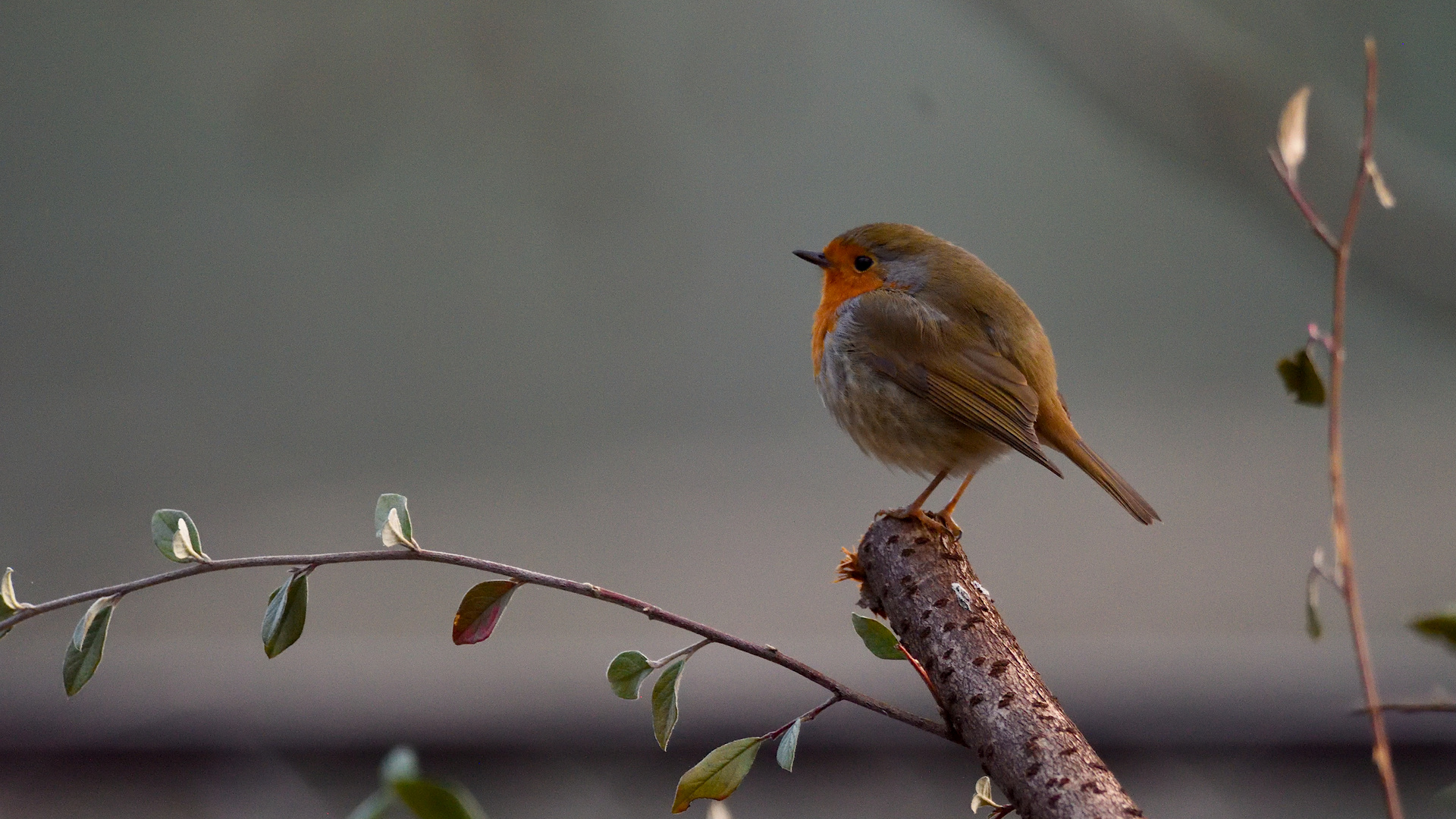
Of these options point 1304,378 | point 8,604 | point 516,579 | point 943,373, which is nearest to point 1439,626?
point 1304,378

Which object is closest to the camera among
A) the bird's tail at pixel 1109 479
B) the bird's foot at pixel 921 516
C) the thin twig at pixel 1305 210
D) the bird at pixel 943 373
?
the thin twig at pixel 1305 210

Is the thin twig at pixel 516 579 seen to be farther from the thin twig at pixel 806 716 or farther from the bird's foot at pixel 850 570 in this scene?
the bird's foot at pixel 850 570

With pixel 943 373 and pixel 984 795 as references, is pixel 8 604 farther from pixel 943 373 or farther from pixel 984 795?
pixel 943 373

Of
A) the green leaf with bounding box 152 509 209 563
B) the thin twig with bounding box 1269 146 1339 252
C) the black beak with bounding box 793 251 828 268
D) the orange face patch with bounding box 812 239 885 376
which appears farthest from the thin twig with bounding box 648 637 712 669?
the black beak with bounding box 793 251 828 268

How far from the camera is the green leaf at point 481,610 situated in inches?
28.1

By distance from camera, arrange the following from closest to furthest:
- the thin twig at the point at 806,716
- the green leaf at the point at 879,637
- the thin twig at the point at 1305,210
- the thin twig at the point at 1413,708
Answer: the thin twig at the point at 1413,708 < the thin twig at the point at 1305,210 < the thin twig at the point at 806,716 < the green leaf at the point at 879,637

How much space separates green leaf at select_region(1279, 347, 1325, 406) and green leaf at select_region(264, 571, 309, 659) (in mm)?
558

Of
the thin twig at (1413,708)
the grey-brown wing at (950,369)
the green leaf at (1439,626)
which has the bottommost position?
the thin twig at (1413,708)

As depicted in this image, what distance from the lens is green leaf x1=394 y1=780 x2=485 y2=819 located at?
0.34 meters

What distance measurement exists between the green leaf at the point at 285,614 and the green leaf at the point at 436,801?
36 centimetres

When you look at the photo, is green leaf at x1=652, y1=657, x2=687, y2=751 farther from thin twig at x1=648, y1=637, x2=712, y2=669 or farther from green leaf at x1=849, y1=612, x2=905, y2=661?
green leaf at x1=849, y1=612, x2=905, y2=661

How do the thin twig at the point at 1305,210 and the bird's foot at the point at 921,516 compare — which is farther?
the bird's foot at the point at 921,516

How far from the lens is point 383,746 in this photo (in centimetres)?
290

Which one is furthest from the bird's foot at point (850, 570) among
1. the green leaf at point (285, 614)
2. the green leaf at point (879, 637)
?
the green leaf at point (285, 614)
